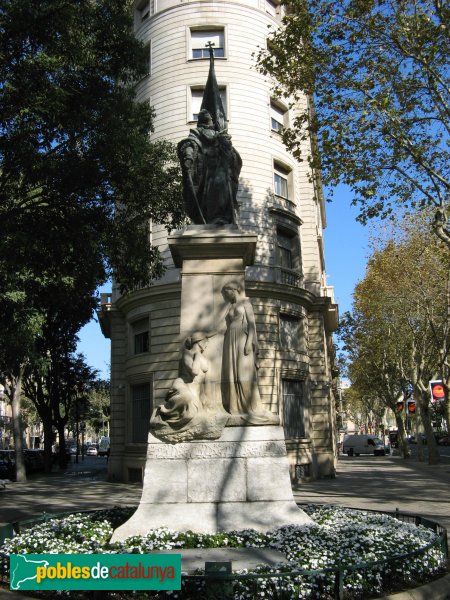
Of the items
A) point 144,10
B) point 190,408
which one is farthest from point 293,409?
point 144,10

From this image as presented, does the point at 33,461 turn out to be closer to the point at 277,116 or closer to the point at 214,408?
the point at 277,116

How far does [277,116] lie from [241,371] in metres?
20.9

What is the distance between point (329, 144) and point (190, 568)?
1206 cm

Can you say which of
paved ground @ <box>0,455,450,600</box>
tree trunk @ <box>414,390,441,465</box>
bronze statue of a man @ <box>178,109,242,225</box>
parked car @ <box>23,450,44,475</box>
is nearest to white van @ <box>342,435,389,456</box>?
tree trunk @ <box>414,390,441,465</box>

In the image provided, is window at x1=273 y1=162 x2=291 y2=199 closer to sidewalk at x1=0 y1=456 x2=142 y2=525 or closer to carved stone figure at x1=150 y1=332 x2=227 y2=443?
sidewalk at x1=0 y1=456 x2=142 y2=525

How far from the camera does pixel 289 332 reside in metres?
25.2

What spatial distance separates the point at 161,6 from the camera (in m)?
27.1

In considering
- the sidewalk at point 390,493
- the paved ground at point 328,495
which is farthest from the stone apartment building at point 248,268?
the sidewalk at point 390,493

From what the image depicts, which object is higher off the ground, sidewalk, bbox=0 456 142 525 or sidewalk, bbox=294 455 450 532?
sidewalk, bbox=0 456 142 525

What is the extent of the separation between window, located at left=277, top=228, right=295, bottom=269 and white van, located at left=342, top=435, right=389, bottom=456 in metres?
32.8

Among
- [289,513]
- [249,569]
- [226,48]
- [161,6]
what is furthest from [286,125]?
[249,569]

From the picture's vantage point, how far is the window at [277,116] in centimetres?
2700

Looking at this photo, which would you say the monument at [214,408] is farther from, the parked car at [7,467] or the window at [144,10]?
the parked car at [7,467]

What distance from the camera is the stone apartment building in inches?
939
